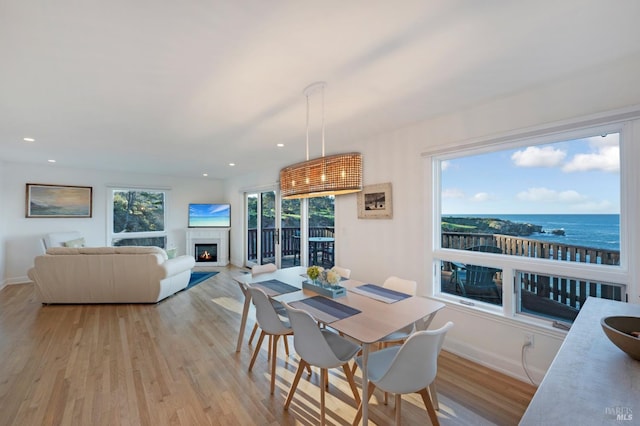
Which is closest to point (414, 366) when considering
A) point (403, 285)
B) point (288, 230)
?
point (403, 285)

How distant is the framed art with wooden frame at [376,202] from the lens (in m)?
3.35

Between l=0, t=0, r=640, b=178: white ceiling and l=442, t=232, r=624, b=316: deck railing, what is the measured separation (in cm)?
135

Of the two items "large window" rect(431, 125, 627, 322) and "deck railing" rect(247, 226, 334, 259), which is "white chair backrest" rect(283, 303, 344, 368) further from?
"deck railing" rect(247, 226, 334, 259)

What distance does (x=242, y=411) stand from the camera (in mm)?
1939

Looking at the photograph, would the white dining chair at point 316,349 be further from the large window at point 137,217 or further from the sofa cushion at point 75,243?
the large window at point 137,217

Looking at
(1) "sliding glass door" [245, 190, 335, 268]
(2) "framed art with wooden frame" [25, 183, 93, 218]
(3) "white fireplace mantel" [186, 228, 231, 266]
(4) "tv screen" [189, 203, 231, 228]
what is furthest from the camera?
(4) "tv screen" [189, 203, 231, 228]

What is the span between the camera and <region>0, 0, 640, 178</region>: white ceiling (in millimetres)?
1376

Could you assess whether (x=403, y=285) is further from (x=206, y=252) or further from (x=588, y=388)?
(x=206, y=252)

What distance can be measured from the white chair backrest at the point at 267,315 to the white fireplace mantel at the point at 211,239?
5397 millimetres

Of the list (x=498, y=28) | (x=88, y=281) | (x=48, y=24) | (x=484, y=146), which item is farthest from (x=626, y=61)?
(x=88, y=281)

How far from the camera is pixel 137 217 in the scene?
6809 mm

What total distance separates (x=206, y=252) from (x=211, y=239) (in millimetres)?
372

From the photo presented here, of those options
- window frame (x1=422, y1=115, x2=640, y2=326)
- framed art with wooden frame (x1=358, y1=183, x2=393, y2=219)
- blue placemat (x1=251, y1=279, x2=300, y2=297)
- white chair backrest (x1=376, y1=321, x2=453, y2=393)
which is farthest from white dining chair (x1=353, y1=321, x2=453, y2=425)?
framed art with wooden frame (x1=358, y1=183, x2=393, y2=219)

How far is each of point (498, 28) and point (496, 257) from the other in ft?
6.39
